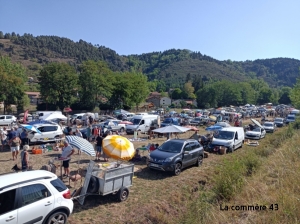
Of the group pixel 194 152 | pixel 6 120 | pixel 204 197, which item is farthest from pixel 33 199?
pixel 6 120

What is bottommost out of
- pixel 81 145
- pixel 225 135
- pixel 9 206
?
pixel 225 135

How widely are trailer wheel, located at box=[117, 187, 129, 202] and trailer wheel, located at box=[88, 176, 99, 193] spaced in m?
0.89

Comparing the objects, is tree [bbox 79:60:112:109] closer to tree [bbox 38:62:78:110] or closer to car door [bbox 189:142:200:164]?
tree [bbox 38:62:78:110]

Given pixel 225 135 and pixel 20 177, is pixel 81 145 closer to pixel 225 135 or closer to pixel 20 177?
pixel 20 177

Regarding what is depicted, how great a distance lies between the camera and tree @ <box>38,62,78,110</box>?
145 ft

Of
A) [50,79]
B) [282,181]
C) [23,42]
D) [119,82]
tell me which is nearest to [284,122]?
[119,82]

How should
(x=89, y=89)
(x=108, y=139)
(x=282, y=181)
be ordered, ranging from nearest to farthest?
(x=282, y=181), (x=108, y=139), (x=89, y=89)

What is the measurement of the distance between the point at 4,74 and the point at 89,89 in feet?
47.5

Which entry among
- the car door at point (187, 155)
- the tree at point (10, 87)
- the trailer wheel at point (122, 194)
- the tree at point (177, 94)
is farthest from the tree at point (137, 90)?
the tree at point (177, 94)

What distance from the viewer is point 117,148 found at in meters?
11.0

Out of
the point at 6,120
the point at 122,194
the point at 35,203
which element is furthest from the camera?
the point at 6,120

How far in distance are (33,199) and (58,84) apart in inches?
1635

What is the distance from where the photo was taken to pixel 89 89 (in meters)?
48.3

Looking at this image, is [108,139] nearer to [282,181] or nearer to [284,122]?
[282,181]
